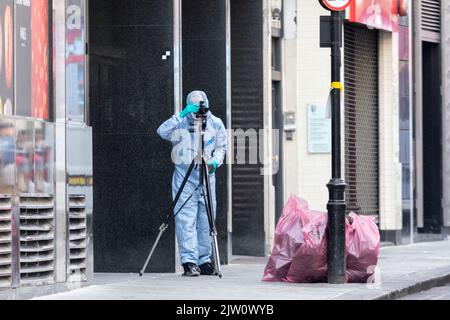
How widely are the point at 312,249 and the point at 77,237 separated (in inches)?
92.1

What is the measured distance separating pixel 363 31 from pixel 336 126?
9.23m

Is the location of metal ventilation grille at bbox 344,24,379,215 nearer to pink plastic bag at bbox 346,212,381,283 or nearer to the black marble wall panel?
the black marble wall panel

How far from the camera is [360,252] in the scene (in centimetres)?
1405

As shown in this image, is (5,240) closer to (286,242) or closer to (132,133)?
(286,242)

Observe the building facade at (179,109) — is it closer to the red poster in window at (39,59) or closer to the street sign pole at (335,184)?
the red poster in window at (39,59)

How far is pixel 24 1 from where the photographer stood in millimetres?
12281

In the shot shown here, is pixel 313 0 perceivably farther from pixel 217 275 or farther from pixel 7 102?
pixel 7 102

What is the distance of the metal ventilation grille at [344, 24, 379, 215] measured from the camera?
22.1 metres

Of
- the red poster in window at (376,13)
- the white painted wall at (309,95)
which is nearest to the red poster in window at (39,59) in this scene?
the white painted wall at (309,95)

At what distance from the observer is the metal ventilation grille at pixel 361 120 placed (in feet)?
72.5

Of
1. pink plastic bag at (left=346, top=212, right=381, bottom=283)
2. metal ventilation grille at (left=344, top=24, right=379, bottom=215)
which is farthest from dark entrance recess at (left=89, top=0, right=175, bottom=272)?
metal ventilation grille at (left=344, top=24, right=379, bottom=215)

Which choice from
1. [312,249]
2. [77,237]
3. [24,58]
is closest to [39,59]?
[24,58]

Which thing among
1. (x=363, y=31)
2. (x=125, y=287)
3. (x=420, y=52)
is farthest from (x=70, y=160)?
(x=420, y=52)

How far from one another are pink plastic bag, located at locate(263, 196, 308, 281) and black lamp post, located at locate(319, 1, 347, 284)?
0.40m
